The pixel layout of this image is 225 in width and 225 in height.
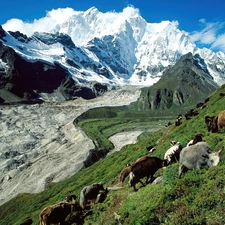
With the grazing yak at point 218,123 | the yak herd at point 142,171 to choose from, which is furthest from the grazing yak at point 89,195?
the grazing yak at point 218,123

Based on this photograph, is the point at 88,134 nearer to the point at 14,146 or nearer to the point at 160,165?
the point at 14,146

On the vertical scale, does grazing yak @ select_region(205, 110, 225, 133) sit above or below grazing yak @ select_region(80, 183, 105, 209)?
above

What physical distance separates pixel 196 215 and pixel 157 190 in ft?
12.9

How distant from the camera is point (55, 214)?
23453mm

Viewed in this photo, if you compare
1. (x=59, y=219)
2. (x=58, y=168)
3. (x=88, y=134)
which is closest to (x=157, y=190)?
(x=59, y=219)

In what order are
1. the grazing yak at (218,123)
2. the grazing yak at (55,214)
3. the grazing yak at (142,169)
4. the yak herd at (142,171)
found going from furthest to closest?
the grazing yak at (218,123) < the grazing yak at (142,169) < the grazing yak at (55,214) < the yak herd at (142,171)

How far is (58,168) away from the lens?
4220 inches

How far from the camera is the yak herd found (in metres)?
20.5

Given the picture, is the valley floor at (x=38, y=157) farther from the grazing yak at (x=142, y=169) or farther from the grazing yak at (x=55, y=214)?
the grazing yak at (x=142, y=169)

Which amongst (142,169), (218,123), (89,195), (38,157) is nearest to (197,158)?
(142,169)

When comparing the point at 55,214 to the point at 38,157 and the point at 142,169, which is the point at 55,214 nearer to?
the point at 142,169

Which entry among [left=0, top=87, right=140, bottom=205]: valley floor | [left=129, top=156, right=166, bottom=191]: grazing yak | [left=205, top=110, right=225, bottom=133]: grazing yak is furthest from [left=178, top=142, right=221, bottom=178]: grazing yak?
[left=0, top=87, right=140, bottom=205]: valley floor

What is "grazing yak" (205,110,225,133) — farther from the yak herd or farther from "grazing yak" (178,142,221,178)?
"grazing yak" (178,142,221,178)

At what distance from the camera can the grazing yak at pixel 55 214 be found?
912 inches
